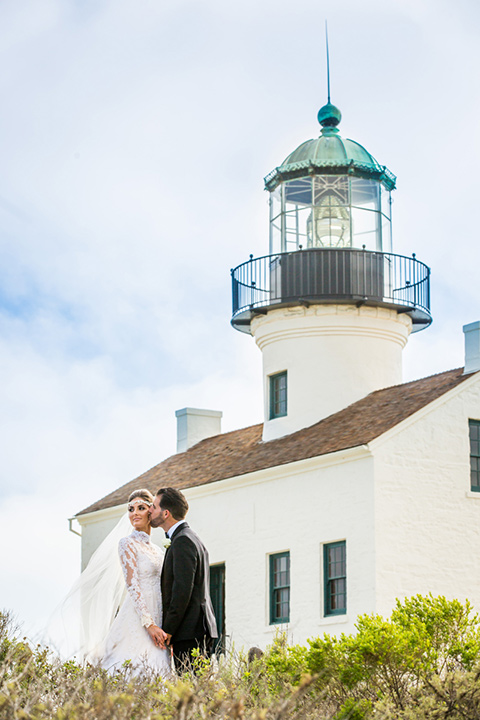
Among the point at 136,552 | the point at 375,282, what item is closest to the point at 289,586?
the point at 375,282

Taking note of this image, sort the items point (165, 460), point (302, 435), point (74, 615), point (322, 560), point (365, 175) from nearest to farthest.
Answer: point (74, 615)
point (322, 560)
point (302, 435)
point (365, 175)
point (165, 460)

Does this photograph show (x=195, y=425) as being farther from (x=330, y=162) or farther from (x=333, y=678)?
(x=333, y=678)

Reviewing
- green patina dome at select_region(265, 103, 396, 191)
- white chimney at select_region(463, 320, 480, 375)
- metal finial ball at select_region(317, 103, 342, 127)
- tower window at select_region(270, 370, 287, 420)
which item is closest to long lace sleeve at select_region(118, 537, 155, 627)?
white chimney at select_region(463, 320, 480, 375)

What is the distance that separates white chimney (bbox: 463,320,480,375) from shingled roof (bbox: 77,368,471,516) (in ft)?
0.76

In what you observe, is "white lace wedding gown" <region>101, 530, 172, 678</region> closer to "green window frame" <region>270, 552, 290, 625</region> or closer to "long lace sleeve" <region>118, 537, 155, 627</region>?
"long lace sleeve" <region>118, 537, 155, 627</region>

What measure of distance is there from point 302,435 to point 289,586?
314cm

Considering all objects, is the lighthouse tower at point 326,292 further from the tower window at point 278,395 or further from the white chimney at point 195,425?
the white chimney at point 195,425

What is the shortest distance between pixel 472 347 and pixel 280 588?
5245 millimetres

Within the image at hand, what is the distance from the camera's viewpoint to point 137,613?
9.03 m

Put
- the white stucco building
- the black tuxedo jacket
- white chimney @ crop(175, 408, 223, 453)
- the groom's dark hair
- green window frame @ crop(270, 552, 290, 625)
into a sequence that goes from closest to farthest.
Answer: the black tuxedo jacket → the groom's dark hair → the white stucco building → green window frame @ crop(270, 552, 290, 625) → white chimney @ crop(175, 408, 223, 453)

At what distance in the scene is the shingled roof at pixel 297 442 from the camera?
19.0m

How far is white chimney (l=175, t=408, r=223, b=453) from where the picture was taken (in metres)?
26.6

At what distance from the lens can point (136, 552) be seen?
9148mm

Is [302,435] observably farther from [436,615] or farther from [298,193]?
[436,615]
